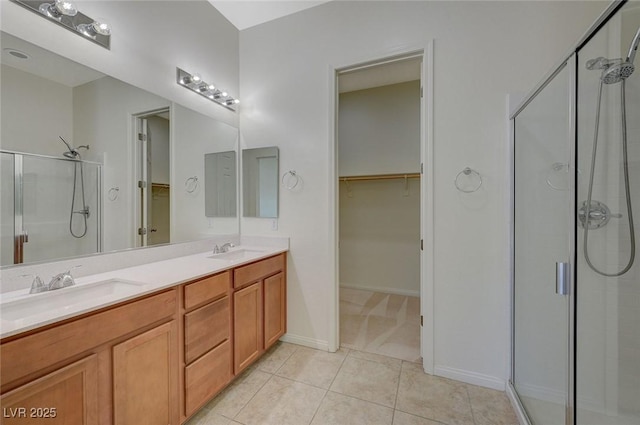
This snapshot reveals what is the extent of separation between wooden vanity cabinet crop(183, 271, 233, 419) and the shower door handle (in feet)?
5.87

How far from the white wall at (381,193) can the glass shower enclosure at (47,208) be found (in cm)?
289

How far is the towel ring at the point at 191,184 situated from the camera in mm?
2119

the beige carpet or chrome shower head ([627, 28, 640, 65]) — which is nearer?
chrome shower head ([627, 28, 640, 65])

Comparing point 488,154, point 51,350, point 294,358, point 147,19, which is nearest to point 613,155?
point 488,154

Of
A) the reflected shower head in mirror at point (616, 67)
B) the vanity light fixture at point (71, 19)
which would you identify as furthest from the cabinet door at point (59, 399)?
the reflected shower head in mirror at point (616, 67)

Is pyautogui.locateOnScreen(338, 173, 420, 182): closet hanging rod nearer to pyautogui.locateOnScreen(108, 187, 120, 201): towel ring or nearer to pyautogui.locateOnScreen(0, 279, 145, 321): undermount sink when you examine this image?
pyautogui.locateOnScreen(108, 187, 120, 201): towel ring

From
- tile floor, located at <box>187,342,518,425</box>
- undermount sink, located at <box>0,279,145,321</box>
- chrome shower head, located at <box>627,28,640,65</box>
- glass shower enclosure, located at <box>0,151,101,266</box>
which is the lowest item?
tile floor, located at <box>187,342,518,425</box>

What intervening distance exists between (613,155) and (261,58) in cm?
270

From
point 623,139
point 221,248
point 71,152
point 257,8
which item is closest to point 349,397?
point 221,248

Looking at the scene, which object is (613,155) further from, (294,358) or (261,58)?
(261,58)

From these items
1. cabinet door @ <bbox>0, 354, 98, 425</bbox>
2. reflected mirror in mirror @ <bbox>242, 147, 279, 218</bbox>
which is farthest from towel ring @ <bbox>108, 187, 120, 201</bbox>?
reflected mirror in mirror @ <bbox>242, 147, 279, 218</bbox>

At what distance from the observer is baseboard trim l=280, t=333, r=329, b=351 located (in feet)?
7.40

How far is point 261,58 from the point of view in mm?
2498

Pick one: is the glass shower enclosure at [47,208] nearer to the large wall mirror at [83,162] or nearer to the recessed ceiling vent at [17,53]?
the large wall mirror at [83,162]
